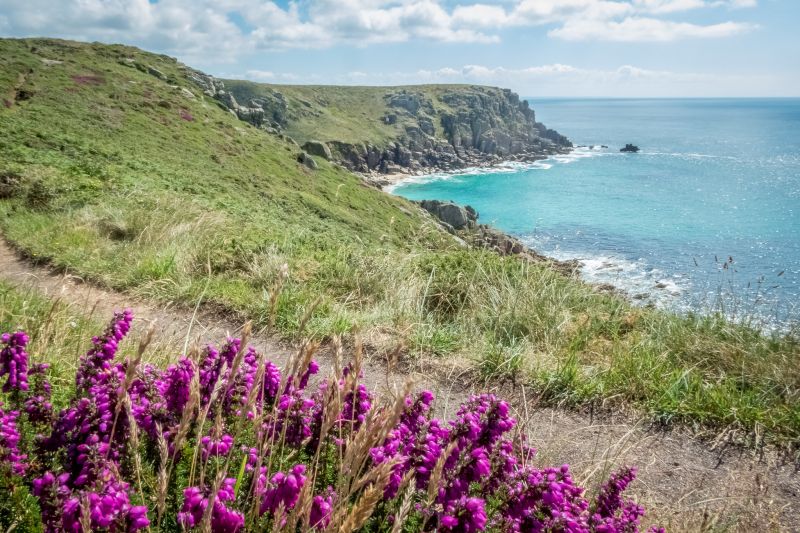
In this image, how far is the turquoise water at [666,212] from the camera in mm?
32250

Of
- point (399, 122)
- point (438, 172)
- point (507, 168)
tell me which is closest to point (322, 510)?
point (438, 172)

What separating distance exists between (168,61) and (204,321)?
9218 centimetres

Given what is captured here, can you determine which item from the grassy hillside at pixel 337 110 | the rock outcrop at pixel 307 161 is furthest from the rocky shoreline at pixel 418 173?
the rock outcrop at pixel 307 161

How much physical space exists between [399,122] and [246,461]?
13671 cm

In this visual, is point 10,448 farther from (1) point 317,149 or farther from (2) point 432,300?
(1) point 317,149

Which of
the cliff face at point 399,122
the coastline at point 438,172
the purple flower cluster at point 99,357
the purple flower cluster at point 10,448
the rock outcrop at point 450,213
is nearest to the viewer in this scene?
the purple flower cluster at point 10,448

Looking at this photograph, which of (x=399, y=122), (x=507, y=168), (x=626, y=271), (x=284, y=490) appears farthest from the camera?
(x=399, y=122)

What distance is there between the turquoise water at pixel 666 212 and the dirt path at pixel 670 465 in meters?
3.21

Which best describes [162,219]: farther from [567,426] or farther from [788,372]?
[788,372]

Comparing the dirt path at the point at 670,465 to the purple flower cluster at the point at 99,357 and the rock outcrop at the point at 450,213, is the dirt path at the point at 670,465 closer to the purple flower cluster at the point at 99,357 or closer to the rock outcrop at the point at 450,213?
the purple flower cluster at the point at 99,357

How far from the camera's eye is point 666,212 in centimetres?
6481

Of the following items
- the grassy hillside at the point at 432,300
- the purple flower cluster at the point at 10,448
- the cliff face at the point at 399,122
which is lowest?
the grassy hillside at the point at 432,300

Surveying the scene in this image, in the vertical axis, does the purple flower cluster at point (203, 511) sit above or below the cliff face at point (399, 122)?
below

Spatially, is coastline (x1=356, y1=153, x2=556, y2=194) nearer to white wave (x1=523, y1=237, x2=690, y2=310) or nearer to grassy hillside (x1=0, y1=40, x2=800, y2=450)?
white wave (x1=523, y1=237, x2=690, y2=310)
